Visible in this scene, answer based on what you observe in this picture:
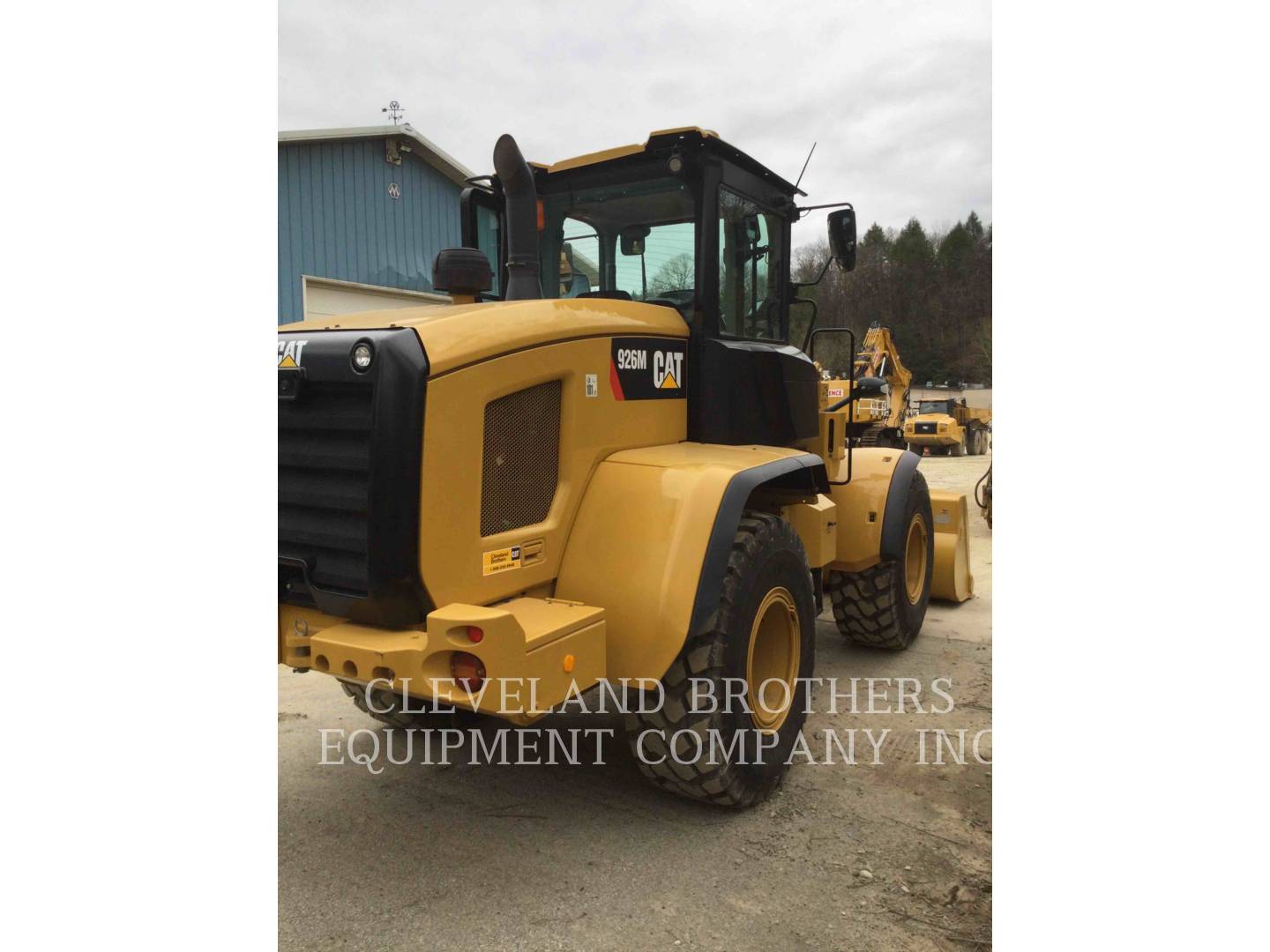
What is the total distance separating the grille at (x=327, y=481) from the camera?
2617 mm

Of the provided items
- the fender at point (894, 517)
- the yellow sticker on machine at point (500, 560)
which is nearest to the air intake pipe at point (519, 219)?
the yellow sticker on machine at point (500, 560)

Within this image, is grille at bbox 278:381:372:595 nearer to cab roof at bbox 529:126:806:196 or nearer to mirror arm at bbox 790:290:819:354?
cab roof at bbox 529:126:806:196

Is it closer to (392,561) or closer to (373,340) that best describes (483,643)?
(392,561)

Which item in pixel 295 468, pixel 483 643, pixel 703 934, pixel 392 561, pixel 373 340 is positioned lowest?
pixel 703 934

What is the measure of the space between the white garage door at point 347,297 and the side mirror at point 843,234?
7258mm

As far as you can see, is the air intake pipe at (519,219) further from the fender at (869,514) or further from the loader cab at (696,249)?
the fender at (869,514)

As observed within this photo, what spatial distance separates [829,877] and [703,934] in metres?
0.53

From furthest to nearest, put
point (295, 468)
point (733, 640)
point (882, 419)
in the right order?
point (882, 419) → point (733, 640) → point (295, 468)

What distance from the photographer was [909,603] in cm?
532

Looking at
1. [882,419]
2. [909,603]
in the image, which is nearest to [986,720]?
[909,603]

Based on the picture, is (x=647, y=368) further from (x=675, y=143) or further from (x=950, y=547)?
(x=950, y=547)

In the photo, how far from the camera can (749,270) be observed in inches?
162

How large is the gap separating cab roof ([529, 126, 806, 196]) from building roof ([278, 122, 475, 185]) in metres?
6.67

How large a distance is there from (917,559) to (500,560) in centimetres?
370
